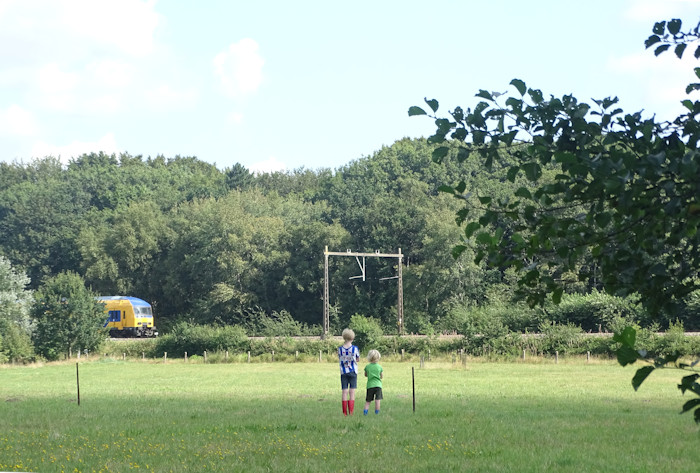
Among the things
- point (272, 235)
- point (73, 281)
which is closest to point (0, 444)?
point (73, 281)

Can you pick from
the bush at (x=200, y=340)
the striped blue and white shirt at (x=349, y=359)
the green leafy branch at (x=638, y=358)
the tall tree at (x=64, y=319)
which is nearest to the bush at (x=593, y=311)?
the bush at (x=200, y=340)

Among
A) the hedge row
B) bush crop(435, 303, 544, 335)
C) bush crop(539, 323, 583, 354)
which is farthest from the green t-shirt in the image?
bush crop(435, 303, 544, 335)

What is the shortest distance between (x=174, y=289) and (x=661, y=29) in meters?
95.2

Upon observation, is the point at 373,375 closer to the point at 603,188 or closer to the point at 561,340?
the point at 603,188

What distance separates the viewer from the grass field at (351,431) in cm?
1089

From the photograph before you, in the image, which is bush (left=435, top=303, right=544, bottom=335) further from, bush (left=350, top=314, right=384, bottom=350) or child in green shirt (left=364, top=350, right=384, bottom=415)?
child in green shirt (left=364, top=350, right=384, bottom=415)

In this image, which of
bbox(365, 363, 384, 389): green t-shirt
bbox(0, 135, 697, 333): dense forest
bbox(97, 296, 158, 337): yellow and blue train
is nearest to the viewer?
bbox(365, 363, 384, 389): green t-shirt

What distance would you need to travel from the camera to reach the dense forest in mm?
79000

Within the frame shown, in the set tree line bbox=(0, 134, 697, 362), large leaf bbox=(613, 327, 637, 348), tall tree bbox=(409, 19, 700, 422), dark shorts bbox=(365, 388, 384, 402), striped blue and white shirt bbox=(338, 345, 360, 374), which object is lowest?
dark shorts bbox=(365, 388, 384, 402)

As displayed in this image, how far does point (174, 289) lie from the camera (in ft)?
319

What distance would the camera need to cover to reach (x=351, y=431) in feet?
46.4

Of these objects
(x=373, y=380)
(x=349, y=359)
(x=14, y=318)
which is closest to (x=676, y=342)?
(x=373, y=380)

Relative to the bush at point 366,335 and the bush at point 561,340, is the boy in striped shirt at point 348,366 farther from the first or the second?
the bush at point 366,335

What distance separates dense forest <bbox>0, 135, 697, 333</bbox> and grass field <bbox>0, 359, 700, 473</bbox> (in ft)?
119
